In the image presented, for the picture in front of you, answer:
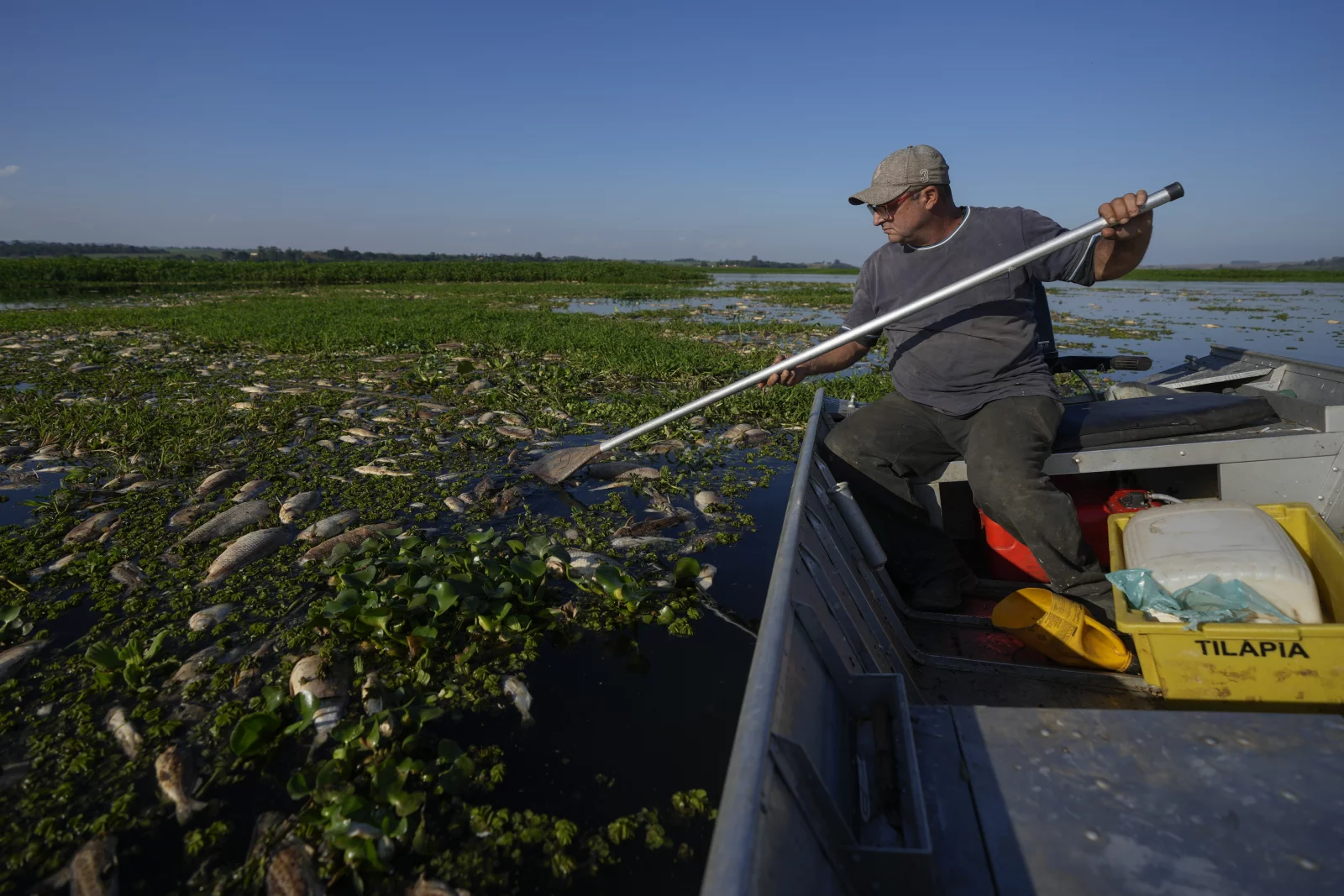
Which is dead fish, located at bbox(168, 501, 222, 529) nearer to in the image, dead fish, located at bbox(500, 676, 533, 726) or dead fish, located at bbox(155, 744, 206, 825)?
dead fish, located at bbox(155, 744, 206, 825)

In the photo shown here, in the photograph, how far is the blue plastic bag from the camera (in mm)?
2455

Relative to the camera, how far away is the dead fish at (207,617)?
12.0ft

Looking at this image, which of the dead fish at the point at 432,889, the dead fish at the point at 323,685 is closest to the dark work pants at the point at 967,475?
the dead fish at the point at 432,889

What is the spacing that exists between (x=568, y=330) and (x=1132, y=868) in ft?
46.9

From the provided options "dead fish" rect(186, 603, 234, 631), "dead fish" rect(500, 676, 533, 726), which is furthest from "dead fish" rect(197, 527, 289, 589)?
"dead fish" rect(500, 676, 533, 726)

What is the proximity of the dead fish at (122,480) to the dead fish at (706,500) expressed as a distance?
454cm

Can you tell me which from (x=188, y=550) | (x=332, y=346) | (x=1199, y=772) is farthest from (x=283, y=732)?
(x=332, y=346)

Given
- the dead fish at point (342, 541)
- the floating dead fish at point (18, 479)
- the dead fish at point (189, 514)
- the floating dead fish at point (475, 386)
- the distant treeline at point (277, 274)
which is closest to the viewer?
the dead fish at point (342, 541)

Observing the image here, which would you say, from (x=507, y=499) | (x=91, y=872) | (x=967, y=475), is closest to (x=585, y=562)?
(x=507, y=499)

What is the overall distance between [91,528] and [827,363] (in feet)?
16.7

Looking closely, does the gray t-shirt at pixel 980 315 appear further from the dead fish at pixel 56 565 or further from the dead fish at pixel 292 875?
the dead fish at pixel 56 565

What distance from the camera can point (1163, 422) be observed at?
11.6 feet

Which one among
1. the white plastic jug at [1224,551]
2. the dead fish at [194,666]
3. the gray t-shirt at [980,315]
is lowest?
the dead fish at [194,666]

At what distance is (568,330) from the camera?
15102 millimetres
